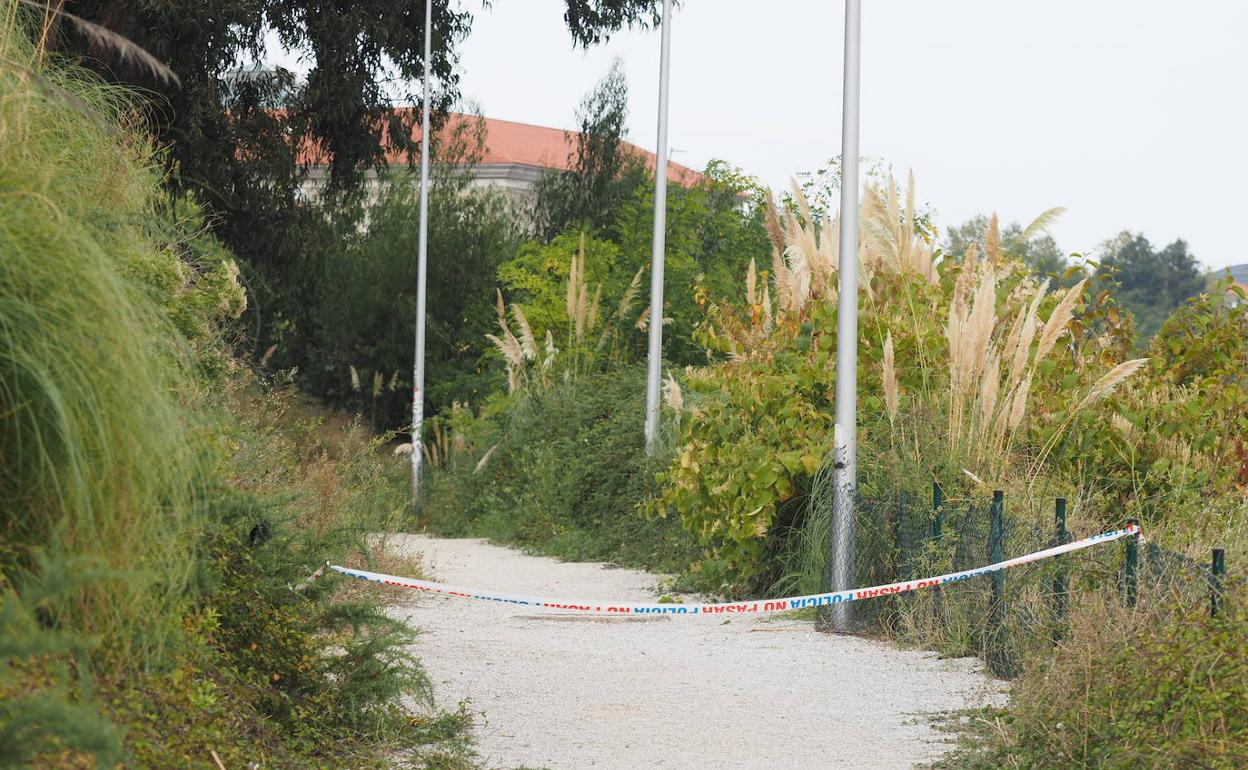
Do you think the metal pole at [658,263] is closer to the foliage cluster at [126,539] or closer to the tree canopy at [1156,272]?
the foliage cluster at [126,539]

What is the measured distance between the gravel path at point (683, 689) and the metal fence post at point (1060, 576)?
0.60 m

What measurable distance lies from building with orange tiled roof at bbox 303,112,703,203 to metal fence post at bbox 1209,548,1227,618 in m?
31.2

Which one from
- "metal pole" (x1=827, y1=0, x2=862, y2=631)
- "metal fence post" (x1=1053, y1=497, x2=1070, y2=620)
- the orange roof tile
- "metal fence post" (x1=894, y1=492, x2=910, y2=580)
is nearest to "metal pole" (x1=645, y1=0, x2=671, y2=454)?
"metal pole" (x1=827, y1=0, x2=862, y2=631)

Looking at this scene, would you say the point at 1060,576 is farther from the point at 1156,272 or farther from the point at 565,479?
the point at 1156,272

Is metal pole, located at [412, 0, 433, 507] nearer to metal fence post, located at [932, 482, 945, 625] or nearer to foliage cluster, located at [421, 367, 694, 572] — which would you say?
foliage cluster, located at [421, 367, 694, 572]

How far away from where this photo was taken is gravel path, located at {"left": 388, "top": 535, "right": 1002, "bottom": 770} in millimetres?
7047

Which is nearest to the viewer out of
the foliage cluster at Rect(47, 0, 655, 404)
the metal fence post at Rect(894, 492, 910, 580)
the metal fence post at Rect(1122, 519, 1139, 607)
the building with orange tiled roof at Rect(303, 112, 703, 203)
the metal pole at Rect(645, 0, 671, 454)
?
the metal fence post at Rect(1122, 519, 1139, 607)

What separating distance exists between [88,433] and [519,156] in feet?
166

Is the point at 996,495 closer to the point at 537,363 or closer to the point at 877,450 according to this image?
the point at 877,450

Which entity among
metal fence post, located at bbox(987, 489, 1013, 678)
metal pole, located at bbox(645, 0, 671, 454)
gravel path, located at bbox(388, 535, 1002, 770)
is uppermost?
metal pole, located at bbox(645, 0, 671, 454)

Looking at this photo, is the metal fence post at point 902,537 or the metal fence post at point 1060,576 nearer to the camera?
the metal fence post at point 1060,576

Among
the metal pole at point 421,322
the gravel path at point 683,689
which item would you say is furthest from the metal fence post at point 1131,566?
the metal pole at point 421,322

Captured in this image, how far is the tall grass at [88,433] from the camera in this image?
4.26m

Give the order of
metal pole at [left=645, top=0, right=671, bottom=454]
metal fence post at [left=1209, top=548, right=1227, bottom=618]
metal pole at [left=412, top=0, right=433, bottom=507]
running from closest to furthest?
metal fence post at [left=1209, top=548, right=1227, bottom=618], metal pole at [left=645, top=0, right=671, bottom=454], metal pole at [left=412, top=0, right=433, bottom=507]
